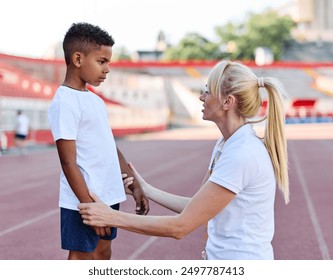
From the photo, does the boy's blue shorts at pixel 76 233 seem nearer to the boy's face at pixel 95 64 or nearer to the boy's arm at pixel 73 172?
the boy's arm at pixel 73 172

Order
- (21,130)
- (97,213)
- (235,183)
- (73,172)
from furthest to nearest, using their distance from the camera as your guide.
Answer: (21,130), (73,172), (97,213), (235,183)

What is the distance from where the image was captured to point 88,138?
1976 mm

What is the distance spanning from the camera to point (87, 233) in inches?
81.4

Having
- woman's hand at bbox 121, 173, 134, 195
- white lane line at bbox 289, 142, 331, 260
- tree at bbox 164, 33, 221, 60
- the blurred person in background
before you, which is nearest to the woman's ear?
woman's hand at bbox 121, 173, 134, 195

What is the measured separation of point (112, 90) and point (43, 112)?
38.6 ft

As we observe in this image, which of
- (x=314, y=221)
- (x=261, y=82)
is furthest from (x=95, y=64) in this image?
(x=314, y=221)

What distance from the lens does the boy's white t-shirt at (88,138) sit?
191 centimetres

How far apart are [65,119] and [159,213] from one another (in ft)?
14.1

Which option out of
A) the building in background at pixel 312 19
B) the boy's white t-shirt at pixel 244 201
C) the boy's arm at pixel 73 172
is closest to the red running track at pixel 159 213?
the boy's arm at pixel 73 172

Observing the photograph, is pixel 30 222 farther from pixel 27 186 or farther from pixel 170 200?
pixel 170 200
